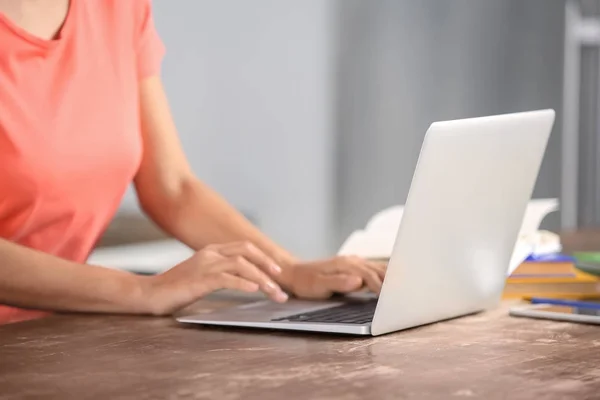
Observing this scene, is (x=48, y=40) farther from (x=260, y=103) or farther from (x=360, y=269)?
(x=260, y=103)

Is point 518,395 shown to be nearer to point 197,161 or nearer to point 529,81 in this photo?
point 197,161

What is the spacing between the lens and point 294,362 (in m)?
1.14

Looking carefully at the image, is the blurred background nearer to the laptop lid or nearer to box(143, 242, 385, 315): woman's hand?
box(143, 242, 385, 315): woman's hand

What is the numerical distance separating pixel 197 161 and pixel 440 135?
2925 mm

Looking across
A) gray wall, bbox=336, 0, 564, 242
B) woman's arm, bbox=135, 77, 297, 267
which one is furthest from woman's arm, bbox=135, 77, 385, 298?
gray wall, bbox=336, 0, 564, 242

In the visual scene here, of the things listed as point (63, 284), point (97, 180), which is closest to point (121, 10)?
point (97, 180)

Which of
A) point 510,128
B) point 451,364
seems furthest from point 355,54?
point 451,364

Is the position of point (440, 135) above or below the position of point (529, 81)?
below

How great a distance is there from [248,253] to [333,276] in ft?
0.53

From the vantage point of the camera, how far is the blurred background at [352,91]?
4.13 meters

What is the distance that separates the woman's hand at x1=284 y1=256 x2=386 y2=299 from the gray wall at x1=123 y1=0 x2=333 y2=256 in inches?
82.5

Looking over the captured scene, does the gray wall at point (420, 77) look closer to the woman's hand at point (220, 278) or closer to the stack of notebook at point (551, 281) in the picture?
the stack of notebook at point (551, 281)

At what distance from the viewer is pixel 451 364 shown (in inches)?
44.5

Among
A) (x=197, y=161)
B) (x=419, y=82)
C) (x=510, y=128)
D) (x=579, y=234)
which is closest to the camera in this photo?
(x=510, y=128)
